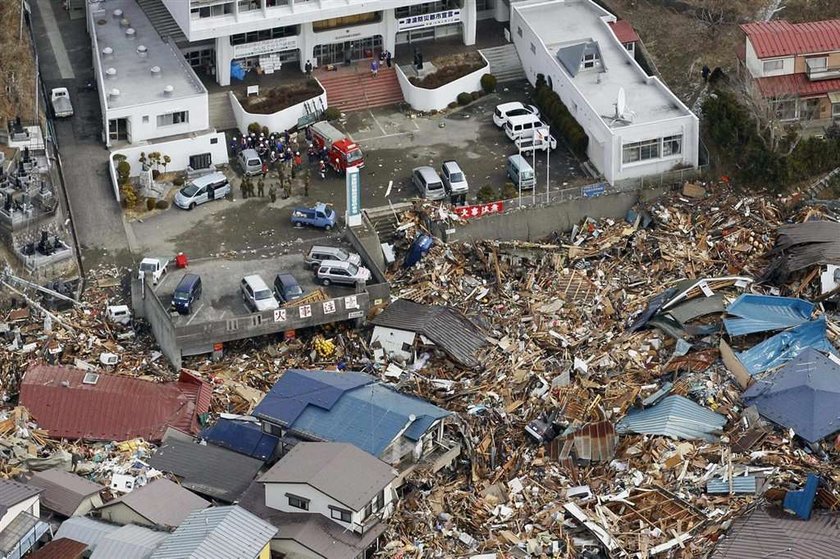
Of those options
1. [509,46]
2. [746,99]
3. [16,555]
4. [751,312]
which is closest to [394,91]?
[509,46]

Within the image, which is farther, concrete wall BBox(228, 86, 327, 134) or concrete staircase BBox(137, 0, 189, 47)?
concrete staircase BBox(137, 0, 189, 47)

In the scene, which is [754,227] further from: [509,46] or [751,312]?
[509,46]

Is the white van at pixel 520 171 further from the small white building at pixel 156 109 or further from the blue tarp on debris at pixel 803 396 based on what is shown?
the blue tarp on debris at pixel 803 396

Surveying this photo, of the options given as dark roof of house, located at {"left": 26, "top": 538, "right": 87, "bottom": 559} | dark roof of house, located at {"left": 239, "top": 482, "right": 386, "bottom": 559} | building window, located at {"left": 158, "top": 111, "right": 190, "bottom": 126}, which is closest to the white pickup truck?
Answer: building window, located at {"left": 158, "top": 111, "right": 190, "bottom": 126}

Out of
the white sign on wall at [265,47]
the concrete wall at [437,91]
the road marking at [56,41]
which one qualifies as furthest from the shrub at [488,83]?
the road marking at [56,41]

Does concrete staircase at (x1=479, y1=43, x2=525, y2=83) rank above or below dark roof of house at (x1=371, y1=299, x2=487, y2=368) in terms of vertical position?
above

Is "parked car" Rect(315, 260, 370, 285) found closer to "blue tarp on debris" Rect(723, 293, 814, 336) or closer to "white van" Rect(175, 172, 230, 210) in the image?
"white van" Rect(175, 172, 230, 210)

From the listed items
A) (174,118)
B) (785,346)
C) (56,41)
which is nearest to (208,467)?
(174,118)
